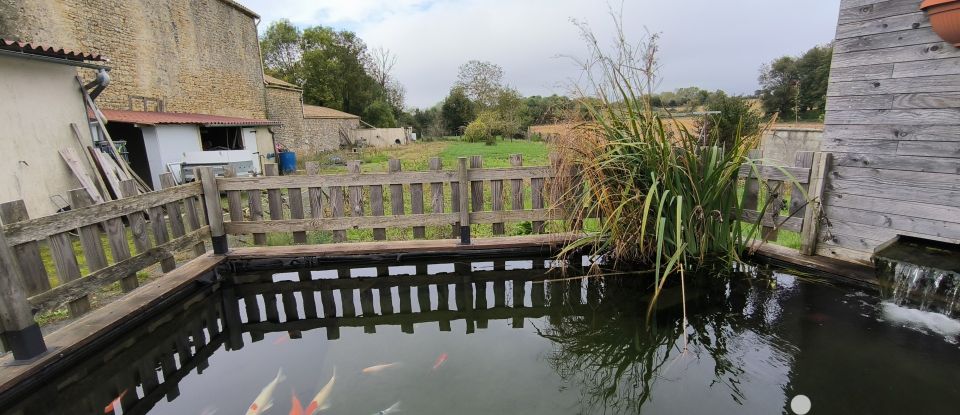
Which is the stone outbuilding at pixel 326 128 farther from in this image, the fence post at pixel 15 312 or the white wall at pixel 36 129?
the fence post at pixel 15 312

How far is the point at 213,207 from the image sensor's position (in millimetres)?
3930

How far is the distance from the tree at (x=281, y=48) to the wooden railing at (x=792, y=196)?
36942 millimetres

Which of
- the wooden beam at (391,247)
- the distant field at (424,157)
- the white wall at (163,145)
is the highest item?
the white wall at (163,145)

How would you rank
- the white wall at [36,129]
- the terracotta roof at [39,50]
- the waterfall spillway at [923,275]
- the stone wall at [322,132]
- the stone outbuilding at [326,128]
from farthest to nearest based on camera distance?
the stone outbuilding at [326,128] < the stone wall at [322,132] < the white wall at [36,129] < the terracotta roof at [39,50] < the waterfall spillway at [923,275]

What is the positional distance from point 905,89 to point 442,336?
3609 millimetres

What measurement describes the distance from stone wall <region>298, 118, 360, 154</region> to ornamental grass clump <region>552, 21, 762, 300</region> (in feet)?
72.4

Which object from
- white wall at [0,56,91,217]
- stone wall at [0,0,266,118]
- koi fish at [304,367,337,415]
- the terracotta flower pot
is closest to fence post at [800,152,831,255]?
the terracotta flower pot

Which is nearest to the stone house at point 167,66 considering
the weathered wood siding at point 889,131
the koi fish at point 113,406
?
the koi fish at point 113,406

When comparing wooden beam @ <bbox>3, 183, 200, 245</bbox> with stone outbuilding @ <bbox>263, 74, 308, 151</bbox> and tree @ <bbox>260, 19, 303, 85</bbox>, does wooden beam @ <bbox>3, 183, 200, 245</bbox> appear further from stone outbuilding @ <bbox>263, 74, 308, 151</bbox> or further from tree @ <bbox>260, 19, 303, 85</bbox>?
tree @ <bbox>260, 19, 303, 85</bbox>

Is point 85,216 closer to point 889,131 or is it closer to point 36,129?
point 36,129

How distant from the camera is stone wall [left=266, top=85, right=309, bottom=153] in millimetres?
21141

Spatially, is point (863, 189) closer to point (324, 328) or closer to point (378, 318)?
point (378, 318)

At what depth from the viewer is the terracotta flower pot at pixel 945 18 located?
99.2 inches

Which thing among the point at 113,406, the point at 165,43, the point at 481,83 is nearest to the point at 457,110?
the point at 481,83
